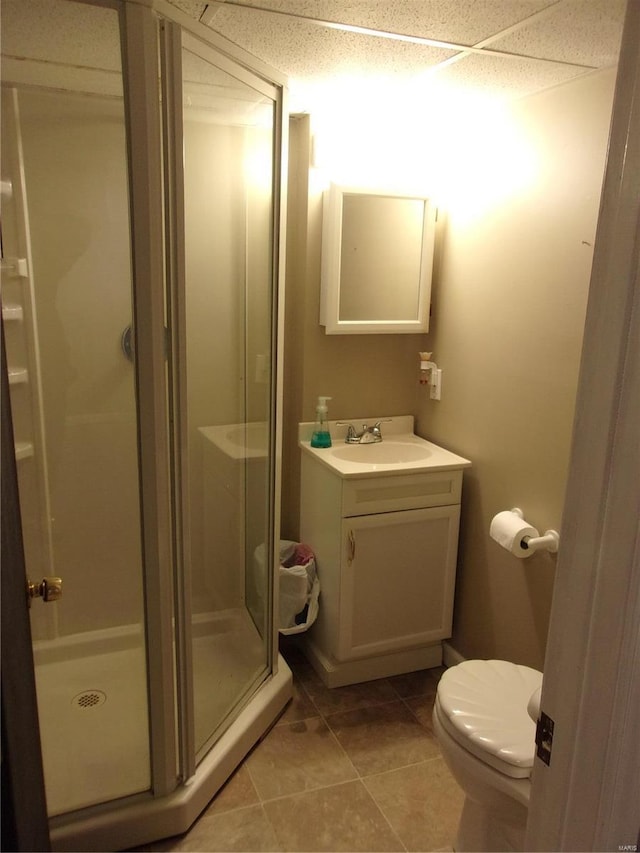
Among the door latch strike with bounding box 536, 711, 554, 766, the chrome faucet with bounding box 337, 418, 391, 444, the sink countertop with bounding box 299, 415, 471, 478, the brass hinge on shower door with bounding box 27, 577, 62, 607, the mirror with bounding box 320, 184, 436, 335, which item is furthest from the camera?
the chrome faucet with bounding box 337, 418, 391, 444

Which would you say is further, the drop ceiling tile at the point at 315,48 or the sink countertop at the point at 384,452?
the sink countertop at the point at 384,452

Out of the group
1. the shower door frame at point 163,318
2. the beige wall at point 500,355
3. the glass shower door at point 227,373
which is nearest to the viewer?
the shower door frame at point 163,318

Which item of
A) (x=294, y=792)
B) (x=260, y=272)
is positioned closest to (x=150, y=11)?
(x=260, y=272)

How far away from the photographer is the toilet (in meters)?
1.55

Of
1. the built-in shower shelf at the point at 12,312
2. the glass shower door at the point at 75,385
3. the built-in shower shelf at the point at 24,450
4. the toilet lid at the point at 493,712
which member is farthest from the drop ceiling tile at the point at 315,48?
the toilet lid at the point at 493,712

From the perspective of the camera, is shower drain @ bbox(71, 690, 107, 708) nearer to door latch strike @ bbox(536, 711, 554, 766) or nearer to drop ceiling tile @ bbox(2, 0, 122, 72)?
door latch strike @ bbox(536, 711, 554, 766)

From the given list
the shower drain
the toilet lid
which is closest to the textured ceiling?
the toilet lid

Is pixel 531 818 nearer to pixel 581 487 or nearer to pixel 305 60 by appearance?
pixel 581 487

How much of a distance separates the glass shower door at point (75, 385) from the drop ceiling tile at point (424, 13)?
1.61 ft

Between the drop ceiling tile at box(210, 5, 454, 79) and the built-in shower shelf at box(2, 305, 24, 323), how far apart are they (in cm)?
102

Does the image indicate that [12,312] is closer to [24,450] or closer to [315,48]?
[24,450]

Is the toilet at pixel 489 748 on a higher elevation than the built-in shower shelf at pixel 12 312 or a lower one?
lower

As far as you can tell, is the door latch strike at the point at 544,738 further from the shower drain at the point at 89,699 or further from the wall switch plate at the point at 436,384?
the wall switch plate at the point at 436,384

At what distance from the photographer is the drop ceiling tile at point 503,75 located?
181 centimetres
